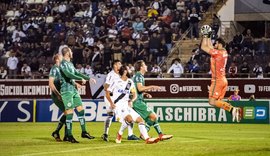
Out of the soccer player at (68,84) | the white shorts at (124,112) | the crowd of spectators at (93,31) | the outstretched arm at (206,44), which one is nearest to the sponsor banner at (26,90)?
the crowd of spectators at (93,31)

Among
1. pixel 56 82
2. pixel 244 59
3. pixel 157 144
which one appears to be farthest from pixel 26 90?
pixel 157 144

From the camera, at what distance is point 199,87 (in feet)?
116

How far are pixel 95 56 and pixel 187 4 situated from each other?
574cm

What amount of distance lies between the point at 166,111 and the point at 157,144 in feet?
41.8

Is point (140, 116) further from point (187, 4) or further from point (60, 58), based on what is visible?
point (187, 4)

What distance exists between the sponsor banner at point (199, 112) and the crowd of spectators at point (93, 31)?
5.32m

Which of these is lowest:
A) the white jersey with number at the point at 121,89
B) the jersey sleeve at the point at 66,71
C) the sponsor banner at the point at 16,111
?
the sponsor banner at the point at 16,111

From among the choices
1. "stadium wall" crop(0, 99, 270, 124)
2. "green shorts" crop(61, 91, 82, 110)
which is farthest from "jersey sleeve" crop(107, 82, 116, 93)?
"stadium wall" crop(0, 99, 270, 124)

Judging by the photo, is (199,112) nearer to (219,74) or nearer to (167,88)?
(167,88)

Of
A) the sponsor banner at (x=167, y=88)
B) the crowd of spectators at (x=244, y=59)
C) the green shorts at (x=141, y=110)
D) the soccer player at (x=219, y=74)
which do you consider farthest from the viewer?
the crowd of spectators at (x=244, y=59)

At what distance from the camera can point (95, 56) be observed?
3809cm

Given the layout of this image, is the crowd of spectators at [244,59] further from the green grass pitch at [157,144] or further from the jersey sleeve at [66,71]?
the jersey sleeve at [66,71]

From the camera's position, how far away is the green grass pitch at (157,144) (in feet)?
58.9

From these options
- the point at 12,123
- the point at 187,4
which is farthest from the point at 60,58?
the point at 187,4
